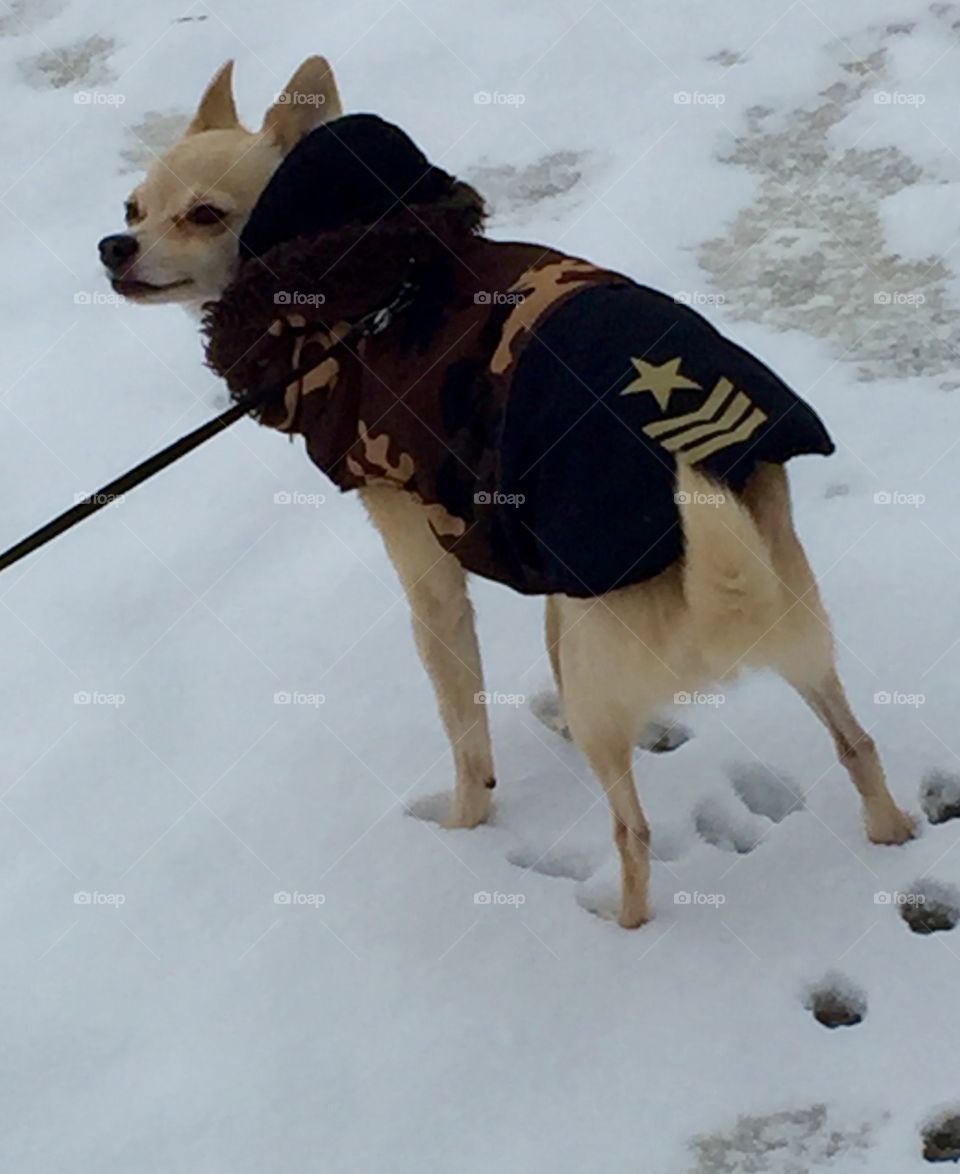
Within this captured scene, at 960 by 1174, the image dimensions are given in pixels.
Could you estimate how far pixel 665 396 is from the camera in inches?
83.1

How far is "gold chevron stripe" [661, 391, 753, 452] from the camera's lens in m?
2.07

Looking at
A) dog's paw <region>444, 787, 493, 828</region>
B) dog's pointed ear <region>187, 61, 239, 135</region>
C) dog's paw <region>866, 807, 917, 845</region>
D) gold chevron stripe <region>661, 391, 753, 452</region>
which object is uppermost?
dog's pointed ear <region>187, 61, 239, 135</region>

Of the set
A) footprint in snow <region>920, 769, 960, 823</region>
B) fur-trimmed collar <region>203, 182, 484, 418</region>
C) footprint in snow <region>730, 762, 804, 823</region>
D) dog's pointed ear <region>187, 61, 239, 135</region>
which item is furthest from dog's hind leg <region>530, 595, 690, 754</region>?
dog's pointed ear <region>187, 61, 239, 135</region>

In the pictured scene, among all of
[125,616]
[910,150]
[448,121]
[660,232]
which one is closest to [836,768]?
[125,616]

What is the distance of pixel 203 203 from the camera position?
250 centimetres

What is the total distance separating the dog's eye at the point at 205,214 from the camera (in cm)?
251

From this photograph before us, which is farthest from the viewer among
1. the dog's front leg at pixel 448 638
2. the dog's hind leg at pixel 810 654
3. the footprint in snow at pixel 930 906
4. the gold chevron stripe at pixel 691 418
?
the dog's front leg at pixel 448 638

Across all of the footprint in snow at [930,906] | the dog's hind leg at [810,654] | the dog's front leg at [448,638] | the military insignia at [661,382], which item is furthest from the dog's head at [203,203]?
the footprint in snow at [930,906]

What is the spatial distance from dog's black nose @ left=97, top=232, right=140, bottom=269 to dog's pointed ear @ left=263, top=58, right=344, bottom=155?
1.01 ft

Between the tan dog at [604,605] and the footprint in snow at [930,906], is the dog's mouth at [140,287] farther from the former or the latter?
the footprint in snow at [930,906]

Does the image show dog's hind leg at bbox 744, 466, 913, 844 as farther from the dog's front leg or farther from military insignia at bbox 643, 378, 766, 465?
the dog's front leg

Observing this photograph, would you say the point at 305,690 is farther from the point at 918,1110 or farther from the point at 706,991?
the point at 918,1110

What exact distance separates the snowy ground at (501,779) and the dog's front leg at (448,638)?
0.35 ft

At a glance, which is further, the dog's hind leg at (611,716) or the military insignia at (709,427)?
the dog's hind leg at (611,716)
